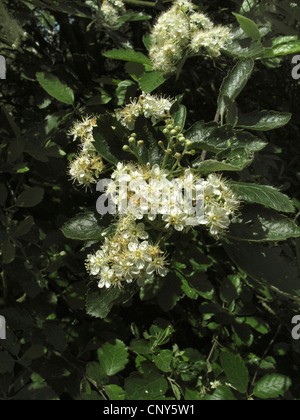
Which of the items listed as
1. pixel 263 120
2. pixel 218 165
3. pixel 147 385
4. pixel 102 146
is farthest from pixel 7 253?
pixel 263 120

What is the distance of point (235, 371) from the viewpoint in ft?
3.87

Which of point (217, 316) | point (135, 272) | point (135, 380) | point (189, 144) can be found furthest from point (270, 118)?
point (135, 380)

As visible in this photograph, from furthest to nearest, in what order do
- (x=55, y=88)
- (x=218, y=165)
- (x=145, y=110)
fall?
1. (x=55, y=88)
2. (x=145, y=110)
3. (x=218, y=165)

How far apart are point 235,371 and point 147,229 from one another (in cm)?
53

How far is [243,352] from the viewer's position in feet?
4.79

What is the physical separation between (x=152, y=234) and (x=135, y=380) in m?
0.44

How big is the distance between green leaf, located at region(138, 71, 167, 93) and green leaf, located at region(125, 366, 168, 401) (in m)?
0.84

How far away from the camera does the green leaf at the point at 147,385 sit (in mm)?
1106

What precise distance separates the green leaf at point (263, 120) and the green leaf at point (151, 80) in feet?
0.90

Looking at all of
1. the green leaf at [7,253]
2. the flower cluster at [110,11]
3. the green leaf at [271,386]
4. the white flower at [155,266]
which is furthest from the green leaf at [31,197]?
the green leaf at [271,386]

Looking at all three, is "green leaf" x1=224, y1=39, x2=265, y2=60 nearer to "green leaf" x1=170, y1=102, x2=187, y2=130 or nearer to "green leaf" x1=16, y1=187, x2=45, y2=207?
"green leaf" x1=170, y1=102, x2=187, y2=130

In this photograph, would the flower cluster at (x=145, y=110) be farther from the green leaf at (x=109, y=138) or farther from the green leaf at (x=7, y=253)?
the green leaf at (x=7, y=253)

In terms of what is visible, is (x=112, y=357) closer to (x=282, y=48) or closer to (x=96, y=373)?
(x=96, y=373)

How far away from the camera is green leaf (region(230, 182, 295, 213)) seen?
0.91 m
